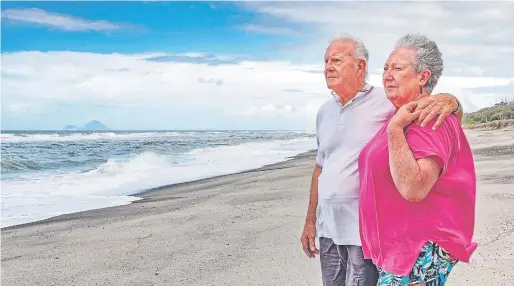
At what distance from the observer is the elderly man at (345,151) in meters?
2.63

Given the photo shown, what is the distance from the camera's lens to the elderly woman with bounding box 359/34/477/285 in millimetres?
1825

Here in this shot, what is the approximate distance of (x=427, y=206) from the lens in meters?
1.91

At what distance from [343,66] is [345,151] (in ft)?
1.37

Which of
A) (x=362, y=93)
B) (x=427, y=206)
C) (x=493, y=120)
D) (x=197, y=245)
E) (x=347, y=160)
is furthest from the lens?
(x=493, y=120)

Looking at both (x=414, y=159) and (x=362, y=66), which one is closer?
(x=414, y=159)

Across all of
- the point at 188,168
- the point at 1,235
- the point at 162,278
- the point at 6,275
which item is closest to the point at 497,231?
the point at 162,278

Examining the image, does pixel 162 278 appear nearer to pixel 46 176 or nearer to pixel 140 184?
pixel 140 184

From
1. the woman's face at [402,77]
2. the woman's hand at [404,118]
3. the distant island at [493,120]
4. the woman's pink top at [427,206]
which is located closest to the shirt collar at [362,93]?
the woman's face at [402,77]

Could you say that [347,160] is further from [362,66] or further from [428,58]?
[428,58]

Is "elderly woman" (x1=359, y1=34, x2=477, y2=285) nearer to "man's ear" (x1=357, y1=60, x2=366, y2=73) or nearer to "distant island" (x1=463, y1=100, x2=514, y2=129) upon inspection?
"man's ear" (x1=357, y1=60, x2=366, y2=73)

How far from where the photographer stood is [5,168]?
21.4 metres

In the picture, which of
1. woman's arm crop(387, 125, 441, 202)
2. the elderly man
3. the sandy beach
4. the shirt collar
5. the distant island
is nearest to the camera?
woman's arm crop(387, 125, 441, 202)

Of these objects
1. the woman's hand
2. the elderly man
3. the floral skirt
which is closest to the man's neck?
the elderly man

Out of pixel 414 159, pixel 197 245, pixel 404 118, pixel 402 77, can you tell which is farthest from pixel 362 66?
pixel 197 245
